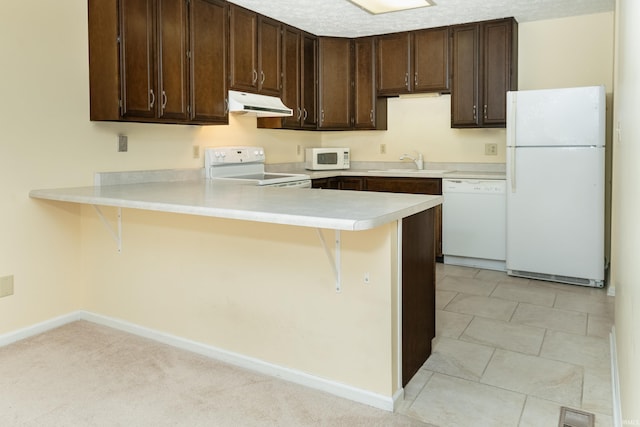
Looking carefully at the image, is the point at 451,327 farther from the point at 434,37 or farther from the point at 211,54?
the point at 434,37

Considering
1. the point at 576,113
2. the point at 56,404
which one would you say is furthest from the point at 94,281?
the point at 576,113

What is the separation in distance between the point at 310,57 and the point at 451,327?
9.98 feet

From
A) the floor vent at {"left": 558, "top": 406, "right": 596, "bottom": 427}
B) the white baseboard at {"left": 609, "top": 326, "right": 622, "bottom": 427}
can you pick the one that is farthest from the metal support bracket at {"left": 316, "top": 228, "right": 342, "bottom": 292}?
the white baseboard at {"left": 609, "top": 326, "right": 622, "bottom": 427}

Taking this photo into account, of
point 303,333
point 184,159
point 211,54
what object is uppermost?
point 211,54

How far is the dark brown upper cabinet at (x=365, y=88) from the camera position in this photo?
16.3ft

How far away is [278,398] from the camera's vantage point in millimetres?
2176

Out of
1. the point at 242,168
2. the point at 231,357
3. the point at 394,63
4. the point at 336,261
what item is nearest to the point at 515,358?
the point at 336,261

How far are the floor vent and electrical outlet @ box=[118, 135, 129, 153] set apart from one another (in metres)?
2.96

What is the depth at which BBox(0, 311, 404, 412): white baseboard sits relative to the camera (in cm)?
213

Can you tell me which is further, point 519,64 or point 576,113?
point 519,64

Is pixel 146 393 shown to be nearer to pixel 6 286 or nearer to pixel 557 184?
pixel 6 286

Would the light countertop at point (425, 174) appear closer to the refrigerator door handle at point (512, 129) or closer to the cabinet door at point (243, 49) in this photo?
the refrigerator door handle at point (512, 129)

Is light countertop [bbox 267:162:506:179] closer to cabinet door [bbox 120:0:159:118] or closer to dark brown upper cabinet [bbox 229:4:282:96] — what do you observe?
dark brown upper cabinet [bbox 229:4:282:96]

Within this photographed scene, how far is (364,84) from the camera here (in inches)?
198
